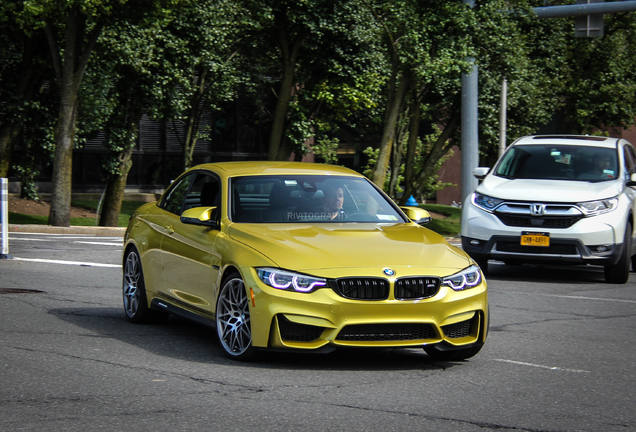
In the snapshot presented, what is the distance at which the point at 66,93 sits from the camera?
2155 cm

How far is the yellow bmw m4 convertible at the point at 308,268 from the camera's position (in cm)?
614

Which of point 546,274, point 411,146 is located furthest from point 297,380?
point 411,146

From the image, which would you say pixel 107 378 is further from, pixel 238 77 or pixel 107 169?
pixel 238 77

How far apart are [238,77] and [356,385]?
2592 cm

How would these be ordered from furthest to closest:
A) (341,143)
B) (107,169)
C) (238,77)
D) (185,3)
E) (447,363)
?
(341,143) → (238,77) → (107,169) → (185,3) → (447,363)

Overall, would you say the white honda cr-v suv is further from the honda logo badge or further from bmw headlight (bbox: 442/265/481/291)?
bmw headlight (bbox: 442/265/481/291)

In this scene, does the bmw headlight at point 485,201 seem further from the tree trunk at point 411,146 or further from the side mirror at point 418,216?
the tree trunk at point 411,146

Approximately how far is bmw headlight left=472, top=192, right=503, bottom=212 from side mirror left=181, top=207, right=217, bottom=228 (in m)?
6.03

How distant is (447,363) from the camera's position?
678cm

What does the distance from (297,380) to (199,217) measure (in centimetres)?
171

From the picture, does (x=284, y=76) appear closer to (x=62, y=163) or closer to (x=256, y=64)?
(x=256, y=64)

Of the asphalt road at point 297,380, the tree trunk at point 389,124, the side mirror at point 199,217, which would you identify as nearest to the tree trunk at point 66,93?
the tree trunk at point 389,124

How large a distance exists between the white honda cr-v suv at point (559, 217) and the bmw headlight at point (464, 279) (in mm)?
5539

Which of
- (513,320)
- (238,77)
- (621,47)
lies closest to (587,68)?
(621,47)
